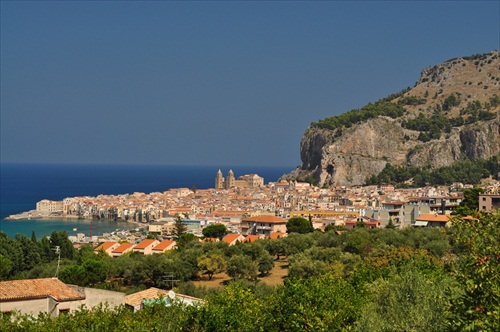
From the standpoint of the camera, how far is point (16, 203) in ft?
358

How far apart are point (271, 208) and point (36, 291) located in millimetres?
59459

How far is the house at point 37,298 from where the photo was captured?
1606cm

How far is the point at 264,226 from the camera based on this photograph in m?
53.4

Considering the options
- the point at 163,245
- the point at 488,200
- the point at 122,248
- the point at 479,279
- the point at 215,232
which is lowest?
the point at 122,248

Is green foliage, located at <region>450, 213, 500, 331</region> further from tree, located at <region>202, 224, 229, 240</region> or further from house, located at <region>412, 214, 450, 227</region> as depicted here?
tree, located at <region>202, 224, 229, 240</region>

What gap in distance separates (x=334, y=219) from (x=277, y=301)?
141 ft

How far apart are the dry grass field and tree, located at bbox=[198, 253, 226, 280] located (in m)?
0.29

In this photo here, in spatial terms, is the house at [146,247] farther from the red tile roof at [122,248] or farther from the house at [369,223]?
the house at [369,223]

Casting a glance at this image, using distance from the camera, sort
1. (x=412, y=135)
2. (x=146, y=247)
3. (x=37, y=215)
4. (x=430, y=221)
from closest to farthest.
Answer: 1. (x=146, y=247)
2. (x=430, y=221)
3. (x=37, y=215)
4. (x=412, y=135)

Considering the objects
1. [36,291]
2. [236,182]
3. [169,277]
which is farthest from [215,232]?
[236,182]

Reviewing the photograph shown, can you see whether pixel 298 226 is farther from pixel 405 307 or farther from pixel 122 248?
pixel 405 307

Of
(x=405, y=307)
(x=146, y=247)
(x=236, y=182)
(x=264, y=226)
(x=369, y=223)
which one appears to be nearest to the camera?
(x=405, y=307)

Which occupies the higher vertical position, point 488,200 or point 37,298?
point 488,200

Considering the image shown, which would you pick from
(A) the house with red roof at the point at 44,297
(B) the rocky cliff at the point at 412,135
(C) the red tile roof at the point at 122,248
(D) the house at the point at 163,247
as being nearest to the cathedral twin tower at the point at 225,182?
(B) the rocky cliff at the point at 412,135
